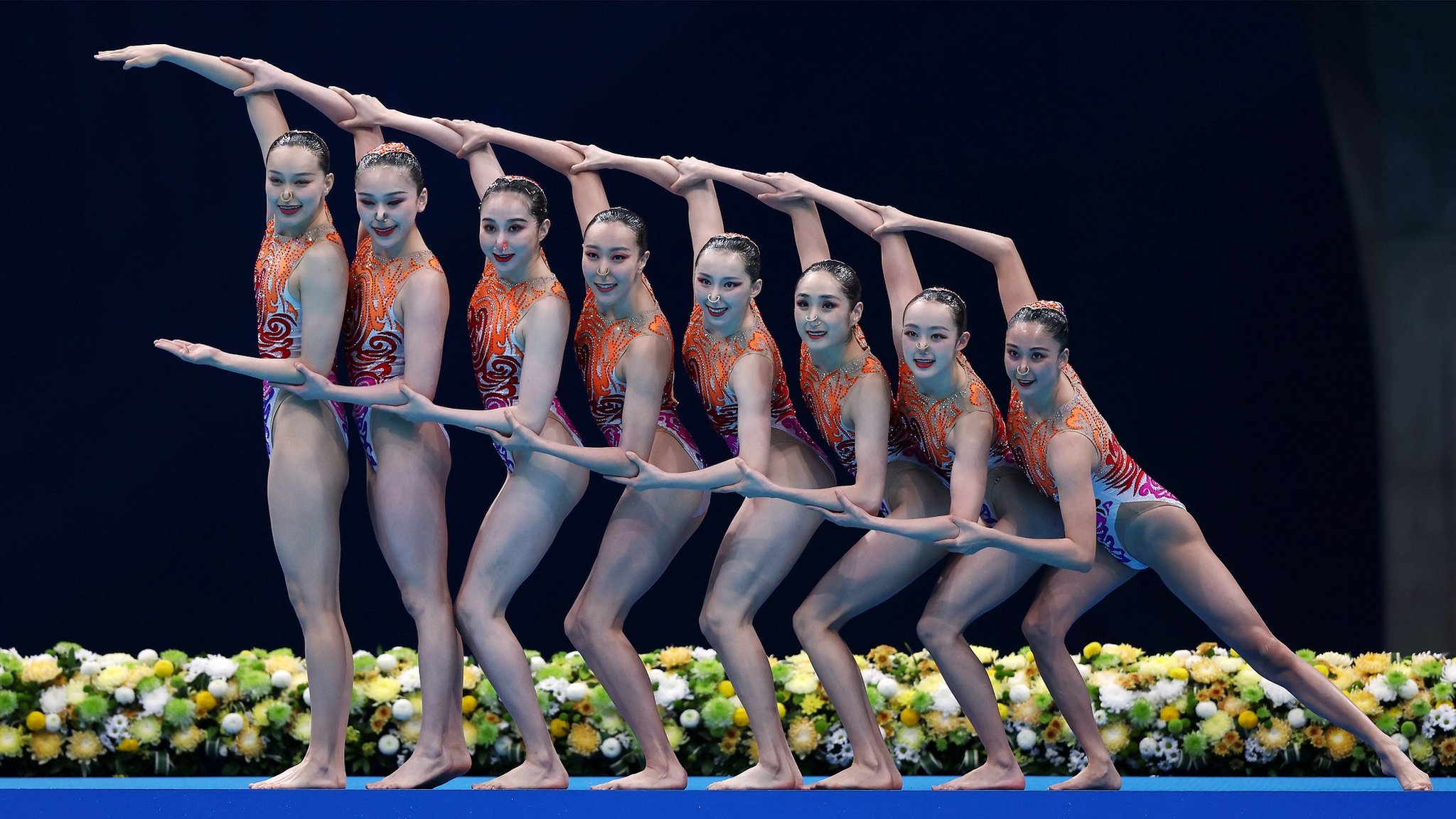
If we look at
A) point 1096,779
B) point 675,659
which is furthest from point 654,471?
point 675,659

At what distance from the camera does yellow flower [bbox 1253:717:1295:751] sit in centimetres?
555

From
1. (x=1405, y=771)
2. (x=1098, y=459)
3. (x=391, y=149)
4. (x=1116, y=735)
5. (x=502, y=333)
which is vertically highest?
(x=391, y=149)

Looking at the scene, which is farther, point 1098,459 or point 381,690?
point 381,690

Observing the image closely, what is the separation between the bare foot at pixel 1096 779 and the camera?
4594 millimetres

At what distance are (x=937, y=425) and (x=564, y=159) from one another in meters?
1.42

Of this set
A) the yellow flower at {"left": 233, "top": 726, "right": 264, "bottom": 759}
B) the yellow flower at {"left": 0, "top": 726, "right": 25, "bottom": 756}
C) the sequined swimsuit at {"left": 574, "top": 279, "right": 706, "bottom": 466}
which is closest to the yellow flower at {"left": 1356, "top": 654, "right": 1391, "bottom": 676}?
the sequined swimsuit at {"left": 574, "top": 279, "right": 706, "bottom": 466}

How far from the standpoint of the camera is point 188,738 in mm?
5465

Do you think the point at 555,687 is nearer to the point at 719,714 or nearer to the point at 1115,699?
the point at 719,714

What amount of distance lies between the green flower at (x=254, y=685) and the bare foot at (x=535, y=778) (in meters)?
1.49

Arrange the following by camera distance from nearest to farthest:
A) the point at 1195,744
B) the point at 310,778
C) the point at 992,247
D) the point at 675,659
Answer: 1. the point at 310,778
2. the point at 992,247
3. the point at 1195,744
4. the point at 675,659

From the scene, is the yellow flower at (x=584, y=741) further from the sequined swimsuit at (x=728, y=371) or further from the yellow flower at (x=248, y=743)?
the sequined swimsuit at (x=728, y=371)

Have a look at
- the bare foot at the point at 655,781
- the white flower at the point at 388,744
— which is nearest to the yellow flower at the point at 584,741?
the white flower at the point at 388,744

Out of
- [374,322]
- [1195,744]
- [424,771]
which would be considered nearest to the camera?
[424,771]

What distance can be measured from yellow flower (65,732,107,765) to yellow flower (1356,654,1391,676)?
13.9ft
